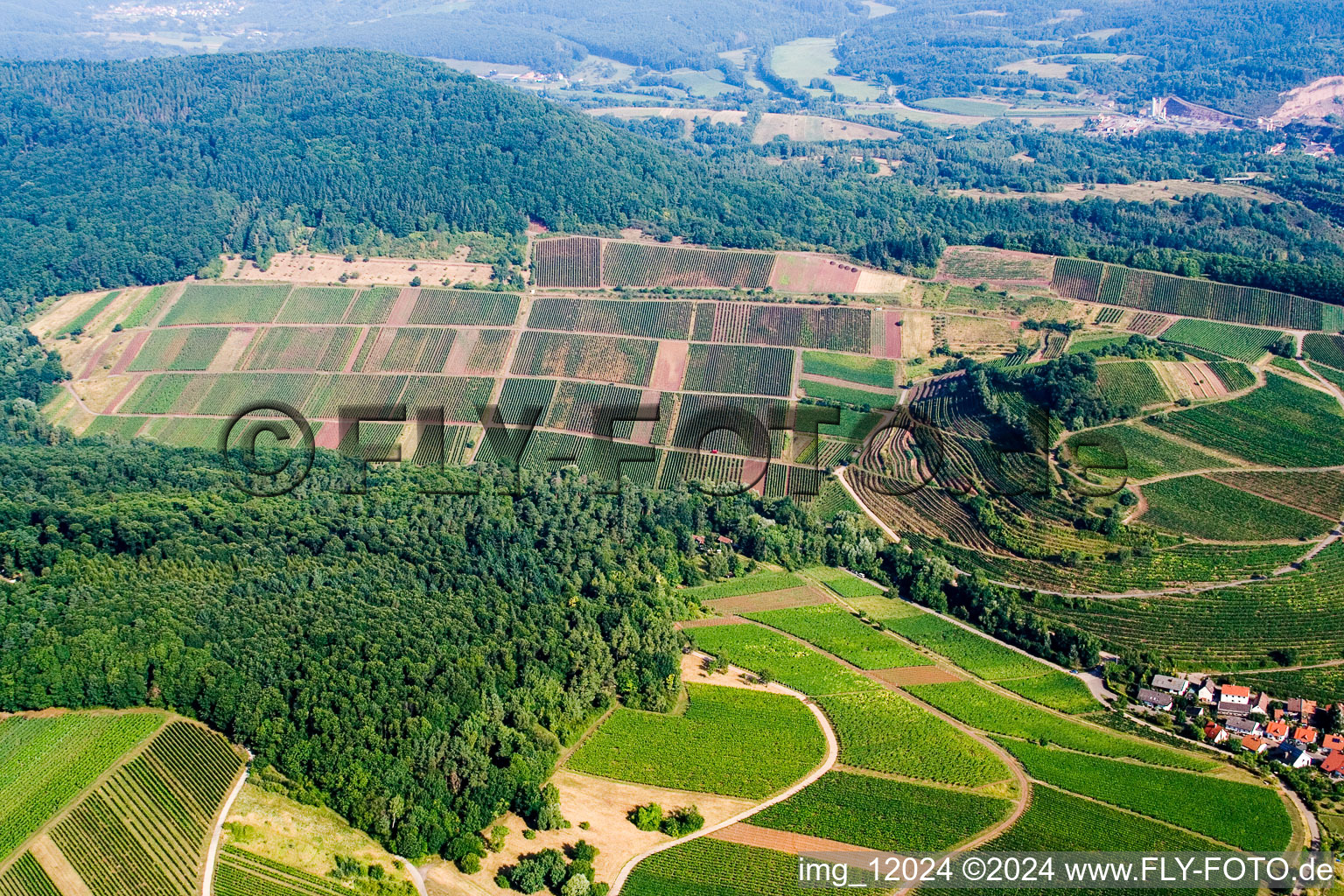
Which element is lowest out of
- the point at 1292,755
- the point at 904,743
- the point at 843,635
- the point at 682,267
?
the point at 904,743

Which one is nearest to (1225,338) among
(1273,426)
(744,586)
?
(1273,426)

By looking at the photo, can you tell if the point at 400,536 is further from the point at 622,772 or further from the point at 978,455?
the point at 978,455

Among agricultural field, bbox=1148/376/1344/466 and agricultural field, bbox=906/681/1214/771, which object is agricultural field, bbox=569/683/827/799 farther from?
agricultural field, bbox=1148/376/1344/466

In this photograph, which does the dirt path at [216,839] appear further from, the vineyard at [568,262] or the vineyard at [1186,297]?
the vineyard at [1186,297]

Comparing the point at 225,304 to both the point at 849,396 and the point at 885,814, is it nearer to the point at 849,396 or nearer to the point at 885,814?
the point at 849,396

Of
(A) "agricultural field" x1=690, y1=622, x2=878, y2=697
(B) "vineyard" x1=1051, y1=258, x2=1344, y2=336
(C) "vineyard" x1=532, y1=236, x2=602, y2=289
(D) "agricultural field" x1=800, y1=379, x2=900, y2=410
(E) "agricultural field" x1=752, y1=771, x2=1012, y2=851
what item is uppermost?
(B) "vineyard" x1=1051, y1=258, x2=1344, y2=336

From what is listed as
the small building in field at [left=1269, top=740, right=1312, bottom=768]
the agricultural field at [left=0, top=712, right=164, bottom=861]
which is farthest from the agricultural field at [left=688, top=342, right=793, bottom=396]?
the agricultural field at [left=0, top=712, right=164, bottom=861]
